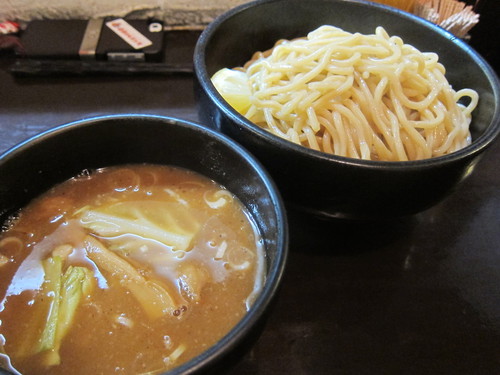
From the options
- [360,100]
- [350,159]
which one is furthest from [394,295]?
[360,100]

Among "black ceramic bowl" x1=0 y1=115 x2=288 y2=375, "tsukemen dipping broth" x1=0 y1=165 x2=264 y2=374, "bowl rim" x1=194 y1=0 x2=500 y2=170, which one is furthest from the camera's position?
"bowl rim" x1=194 y1=0 x2=500 y2=170

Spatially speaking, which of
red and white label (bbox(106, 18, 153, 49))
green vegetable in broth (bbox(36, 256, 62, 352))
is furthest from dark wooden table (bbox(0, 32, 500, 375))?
red and white label (bbox(106, 18, 153, 49))

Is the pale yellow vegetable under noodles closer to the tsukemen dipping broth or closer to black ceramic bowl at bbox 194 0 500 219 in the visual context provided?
black ceramic bowl at bbox 194 0 500 219

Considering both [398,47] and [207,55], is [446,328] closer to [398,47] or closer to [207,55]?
[398,47]

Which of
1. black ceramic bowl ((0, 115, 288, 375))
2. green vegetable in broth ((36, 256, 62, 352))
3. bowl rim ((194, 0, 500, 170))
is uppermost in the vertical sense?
bowl rim ((194, 0, 500, 170))

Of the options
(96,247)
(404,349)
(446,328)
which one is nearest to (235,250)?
(96,247)

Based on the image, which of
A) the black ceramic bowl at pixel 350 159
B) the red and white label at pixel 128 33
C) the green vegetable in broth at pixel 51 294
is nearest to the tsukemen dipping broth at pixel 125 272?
the green vegetable in broth at pixel 51 294
